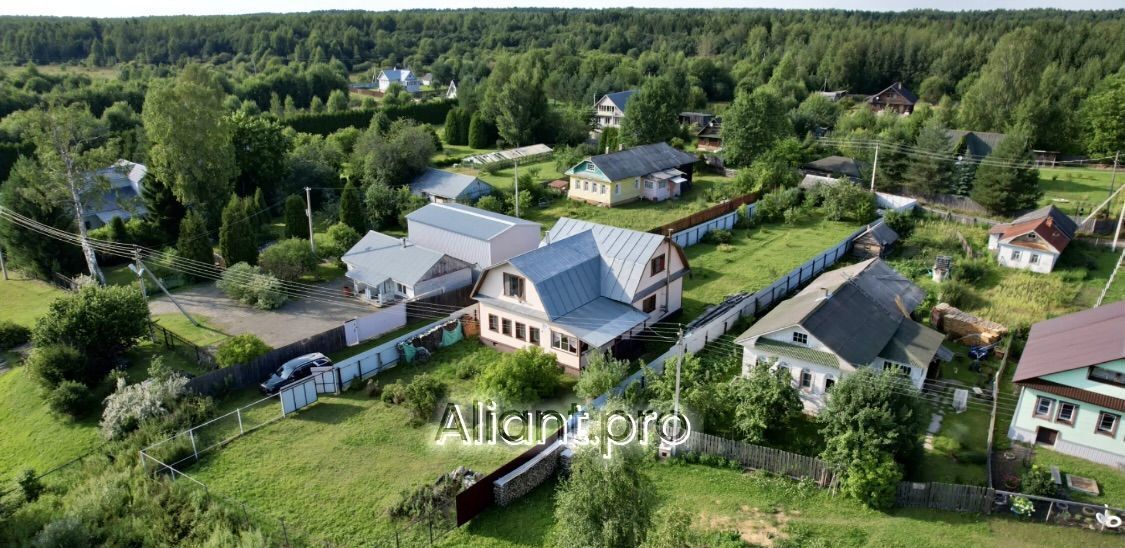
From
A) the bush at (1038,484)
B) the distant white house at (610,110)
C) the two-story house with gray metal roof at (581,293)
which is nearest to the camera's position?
the bush at (1038,484)

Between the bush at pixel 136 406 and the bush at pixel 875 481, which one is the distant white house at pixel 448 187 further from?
the bush at pixel 875 481

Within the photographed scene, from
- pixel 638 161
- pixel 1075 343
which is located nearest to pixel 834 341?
pixel 1075 343

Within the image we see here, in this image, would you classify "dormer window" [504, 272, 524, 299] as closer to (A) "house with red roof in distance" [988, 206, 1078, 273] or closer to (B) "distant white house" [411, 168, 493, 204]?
Result: (B) "distant white house" [411, 168, 493, 204]

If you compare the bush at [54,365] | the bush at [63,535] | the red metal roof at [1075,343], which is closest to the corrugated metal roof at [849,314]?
the red metal roof at [1075,343]

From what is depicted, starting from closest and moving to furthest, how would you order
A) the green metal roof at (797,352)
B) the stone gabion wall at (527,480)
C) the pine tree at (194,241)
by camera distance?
the stone gabion wall at (527,480)
the green metal roof at (797,352)
the pine tree at (194,241)

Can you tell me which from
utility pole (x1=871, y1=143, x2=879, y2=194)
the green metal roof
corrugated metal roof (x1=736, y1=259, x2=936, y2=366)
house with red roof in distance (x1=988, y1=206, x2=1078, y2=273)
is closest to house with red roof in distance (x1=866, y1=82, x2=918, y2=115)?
utility pole (x1=871, y1=143, x2=879, y2=194)
